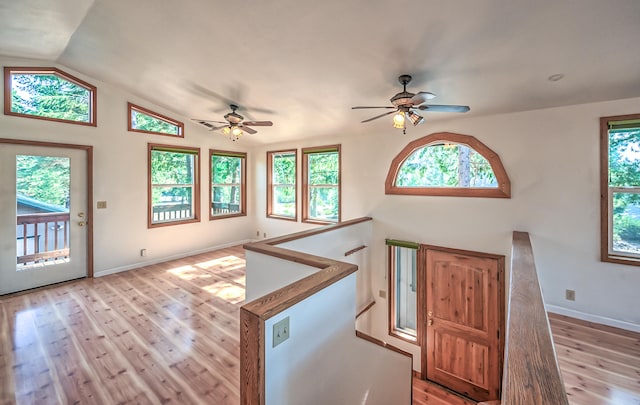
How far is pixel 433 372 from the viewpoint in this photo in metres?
4.29

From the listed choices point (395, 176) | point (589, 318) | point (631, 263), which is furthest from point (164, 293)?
point (631, 263)

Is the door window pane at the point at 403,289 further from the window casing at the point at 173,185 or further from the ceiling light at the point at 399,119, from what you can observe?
the window casing at the point at 173,185

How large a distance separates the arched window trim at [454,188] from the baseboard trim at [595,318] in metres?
1.54

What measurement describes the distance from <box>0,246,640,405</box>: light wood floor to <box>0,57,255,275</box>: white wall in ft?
2.87

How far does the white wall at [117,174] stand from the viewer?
414 centimetres

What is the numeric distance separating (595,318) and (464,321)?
147cm

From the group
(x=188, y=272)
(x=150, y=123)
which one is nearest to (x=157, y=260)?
(x=188, y=272)

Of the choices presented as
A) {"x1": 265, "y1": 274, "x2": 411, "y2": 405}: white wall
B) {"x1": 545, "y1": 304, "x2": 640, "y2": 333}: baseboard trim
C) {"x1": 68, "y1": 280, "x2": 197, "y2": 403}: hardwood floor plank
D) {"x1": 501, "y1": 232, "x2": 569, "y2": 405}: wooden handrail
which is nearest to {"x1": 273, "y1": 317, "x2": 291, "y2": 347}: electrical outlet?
{"x1": 265, "y1": 274, "x2": 411, "y2": 405}: white wall

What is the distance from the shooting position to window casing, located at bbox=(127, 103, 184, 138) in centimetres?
485

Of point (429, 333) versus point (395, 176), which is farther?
point (395, 176)

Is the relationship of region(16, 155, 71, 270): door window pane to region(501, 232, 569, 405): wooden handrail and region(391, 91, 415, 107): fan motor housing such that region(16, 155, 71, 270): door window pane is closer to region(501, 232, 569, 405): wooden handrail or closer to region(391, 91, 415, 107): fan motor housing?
region(391, 91, 415, 107): fan motor housing

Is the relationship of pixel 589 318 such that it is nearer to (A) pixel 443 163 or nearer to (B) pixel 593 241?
(B) pixel 593 241

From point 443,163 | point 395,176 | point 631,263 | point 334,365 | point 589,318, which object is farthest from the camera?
point 395,176

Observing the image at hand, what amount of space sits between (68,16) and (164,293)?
3546 mm
